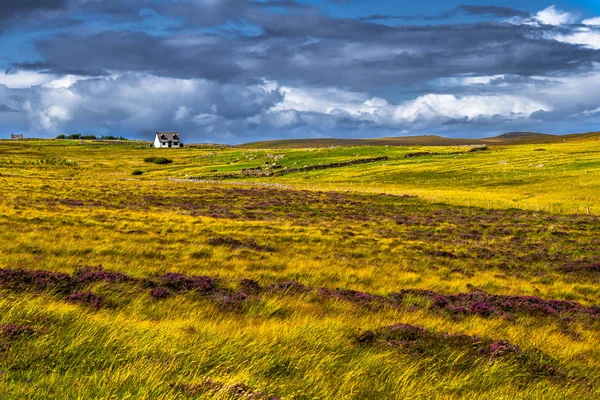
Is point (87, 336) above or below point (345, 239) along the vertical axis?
above

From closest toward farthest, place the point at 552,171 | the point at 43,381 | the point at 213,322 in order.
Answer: the point at 43,381, the point at 213,322, the point at 552,171

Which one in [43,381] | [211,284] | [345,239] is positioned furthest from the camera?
[345,239]

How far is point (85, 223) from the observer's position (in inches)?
1148

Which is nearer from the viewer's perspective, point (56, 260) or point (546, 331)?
point (546, 331)

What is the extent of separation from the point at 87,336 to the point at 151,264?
418 inches

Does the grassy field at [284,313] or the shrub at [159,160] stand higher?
the shrub at [159,160]

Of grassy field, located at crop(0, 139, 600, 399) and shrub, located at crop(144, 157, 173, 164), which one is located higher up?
shrub, located at crop(144, 157, 173, 164)

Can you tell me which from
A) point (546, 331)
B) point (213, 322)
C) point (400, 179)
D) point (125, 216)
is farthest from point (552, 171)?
point (213, 322)

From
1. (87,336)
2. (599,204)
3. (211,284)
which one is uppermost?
(87,336)

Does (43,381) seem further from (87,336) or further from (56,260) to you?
(56,260)

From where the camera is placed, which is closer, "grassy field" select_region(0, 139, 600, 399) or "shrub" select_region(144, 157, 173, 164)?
"grassy field" select_region(0, 139, 600, 399)

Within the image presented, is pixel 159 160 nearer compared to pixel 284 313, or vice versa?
pixel 284 313

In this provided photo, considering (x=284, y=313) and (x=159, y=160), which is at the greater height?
(x=159, y=160)

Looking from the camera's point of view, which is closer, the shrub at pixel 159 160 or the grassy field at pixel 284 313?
the grassy field at pixel 284 313
